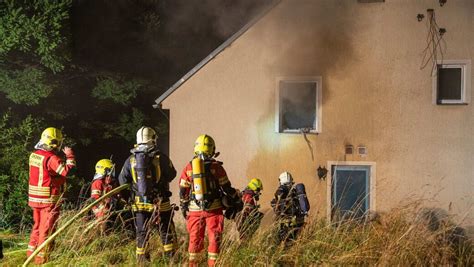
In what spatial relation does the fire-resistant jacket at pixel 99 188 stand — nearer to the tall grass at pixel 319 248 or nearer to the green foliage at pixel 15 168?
the tall grass at pixel 319 248

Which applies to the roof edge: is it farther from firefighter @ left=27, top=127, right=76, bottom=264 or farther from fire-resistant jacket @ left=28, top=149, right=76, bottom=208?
fire-resistant jacket @ left=28, top=149, right=76, bottom=208

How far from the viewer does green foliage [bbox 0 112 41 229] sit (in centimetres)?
927

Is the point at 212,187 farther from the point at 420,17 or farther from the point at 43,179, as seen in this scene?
the point at 420,17

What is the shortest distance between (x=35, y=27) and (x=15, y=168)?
9.89 feet

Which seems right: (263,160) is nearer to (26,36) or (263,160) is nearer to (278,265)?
(278,265)

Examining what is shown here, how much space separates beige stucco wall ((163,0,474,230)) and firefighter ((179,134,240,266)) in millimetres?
3509

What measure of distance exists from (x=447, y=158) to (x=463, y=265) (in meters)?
3.45

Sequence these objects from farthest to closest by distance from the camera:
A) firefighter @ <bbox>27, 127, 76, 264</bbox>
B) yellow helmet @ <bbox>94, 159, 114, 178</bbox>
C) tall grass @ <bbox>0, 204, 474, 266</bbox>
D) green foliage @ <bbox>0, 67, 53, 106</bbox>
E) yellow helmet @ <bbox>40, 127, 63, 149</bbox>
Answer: green foliage @ <bbox>0, 67, 53, 106</bbox> < yellow helmet @ <bbox>94, 159, 114, 178</bbox> < yellow helmet @ <bbox>40, 127, 63, 149</bbox> < firefighter @ <bbox>27, 127, 76, 264</bbox> < tall grass @ <bbox>0, 204, 474, 266</bbox>

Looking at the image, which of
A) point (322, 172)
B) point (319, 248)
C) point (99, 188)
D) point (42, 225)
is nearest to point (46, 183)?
point (42, 225)

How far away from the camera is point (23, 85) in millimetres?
10672

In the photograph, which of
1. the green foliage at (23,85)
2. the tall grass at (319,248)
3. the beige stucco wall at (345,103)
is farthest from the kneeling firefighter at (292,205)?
the green foliage at (23,85)

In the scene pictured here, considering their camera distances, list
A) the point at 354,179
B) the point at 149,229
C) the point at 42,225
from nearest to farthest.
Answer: the point at 149,229 < the point at 42,225 < the point at 354,179

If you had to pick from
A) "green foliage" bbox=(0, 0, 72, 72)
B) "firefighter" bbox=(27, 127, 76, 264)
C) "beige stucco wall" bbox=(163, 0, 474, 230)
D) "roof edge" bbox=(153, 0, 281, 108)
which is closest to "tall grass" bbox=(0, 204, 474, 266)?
"firefighter" bbox=(27, 127, 76, 264)

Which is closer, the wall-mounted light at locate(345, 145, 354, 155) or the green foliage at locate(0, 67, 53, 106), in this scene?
the wall-mounted light at locate(345, 145, 354, 155)
